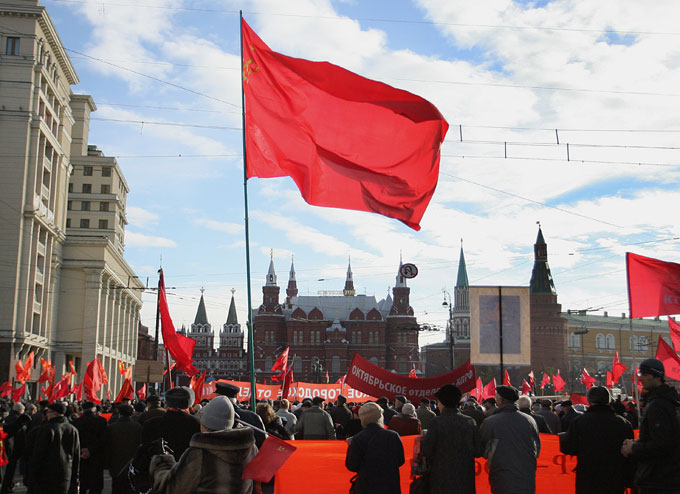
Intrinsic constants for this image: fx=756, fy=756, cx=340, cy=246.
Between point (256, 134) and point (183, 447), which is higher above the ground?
point (256, 134)

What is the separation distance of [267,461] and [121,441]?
651 centimetres

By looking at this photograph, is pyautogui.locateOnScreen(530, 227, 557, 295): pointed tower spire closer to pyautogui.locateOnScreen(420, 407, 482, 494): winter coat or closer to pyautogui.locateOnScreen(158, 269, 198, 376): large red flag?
pyautogui.locateOnScreen(158, 269, 198, 376): large red flag

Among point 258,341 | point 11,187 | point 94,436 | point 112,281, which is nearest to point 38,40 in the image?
point 11,187

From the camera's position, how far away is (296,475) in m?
8.19

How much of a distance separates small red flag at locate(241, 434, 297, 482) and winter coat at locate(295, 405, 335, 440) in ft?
24.8

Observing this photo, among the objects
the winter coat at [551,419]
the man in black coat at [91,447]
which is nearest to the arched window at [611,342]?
the winter coat at [551,419]

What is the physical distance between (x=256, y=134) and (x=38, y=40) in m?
41.2

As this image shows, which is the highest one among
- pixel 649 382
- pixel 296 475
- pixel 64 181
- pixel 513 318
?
pixel 64 181

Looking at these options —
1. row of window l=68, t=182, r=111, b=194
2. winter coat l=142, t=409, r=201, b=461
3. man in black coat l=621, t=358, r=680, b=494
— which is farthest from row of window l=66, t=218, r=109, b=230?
man in black coat l=621, t=358, r=680, b=494

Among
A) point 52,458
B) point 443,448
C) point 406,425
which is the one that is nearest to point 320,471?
point 443,448

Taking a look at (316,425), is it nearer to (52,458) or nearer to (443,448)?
(52,458)

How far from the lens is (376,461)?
6.84 metres

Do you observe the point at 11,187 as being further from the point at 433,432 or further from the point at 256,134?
the point at 433,432

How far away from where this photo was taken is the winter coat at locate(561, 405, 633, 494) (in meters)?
6.96
